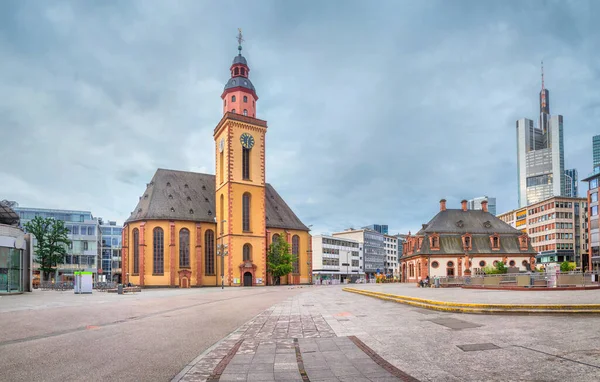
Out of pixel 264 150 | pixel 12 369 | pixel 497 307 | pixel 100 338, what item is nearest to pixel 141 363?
pixel 12 369

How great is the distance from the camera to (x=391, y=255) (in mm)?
190750

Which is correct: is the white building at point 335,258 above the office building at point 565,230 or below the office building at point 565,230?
below

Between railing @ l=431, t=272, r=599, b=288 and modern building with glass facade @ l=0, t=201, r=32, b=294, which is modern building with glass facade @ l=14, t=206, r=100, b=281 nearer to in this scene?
modern building with glass facade @ l=0, t=201, r=32, b=294

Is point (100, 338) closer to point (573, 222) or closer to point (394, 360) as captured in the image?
point (394, 360)

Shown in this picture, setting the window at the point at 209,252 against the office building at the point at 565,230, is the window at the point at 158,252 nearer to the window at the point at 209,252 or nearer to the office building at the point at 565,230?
the window at the point at 209,252

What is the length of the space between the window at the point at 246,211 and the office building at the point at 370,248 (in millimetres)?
84958

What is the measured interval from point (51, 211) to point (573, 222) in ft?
415

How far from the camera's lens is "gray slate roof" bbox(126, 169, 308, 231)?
70.6 metres

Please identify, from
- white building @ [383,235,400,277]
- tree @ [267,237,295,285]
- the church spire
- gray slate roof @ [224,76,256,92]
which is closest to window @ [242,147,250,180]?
the church spire

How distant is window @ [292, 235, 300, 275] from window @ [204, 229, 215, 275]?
14231mm

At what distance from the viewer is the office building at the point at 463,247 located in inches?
2820

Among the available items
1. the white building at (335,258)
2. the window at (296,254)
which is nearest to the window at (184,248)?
the window at (296,254)

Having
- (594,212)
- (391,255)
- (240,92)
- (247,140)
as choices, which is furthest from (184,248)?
(391,255)

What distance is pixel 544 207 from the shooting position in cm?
11675
